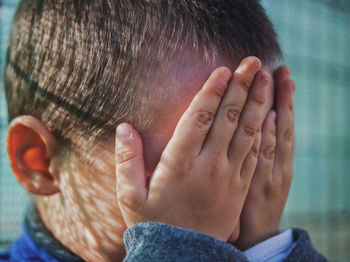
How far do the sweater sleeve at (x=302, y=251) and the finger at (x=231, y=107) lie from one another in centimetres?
29

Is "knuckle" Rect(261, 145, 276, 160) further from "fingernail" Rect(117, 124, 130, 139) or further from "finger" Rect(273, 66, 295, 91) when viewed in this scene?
"fingernail" Rect(117, 124, 130, 139)

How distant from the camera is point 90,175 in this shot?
724 millimetres

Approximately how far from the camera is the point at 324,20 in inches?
88.0

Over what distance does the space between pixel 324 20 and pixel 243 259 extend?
1972mm

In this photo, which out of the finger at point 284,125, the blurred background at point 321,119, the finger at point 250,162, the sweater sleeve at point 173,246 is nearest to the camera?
the sweater sleeve at point 173,246

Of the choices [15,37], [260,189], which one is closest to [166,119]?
[260,189]

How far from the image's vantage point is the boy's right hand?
637 millimetres

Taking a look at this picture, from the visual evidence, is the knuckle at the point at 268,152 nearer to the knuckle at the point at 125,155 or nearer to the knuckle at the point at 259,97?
the knuckle at the point at 259,97

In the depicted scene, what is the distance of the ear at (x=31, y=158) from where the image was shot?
779 millimetres

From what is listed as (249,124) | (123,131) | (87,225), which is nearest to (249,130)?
(249,124)

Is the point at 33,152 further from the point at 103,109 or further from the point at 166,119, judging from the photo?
the point at 166,119

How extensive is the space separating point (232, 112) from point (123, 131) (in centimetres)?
19

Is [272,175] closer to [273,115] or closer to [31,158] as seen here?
[273,115]

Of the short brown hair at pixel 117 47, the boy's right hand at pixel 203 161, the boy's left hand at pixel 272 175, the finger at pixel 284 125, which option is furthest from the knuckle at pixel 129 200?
the finger at pixel 284 125
